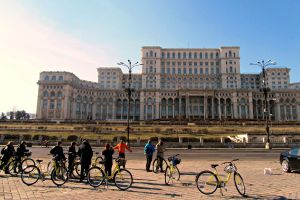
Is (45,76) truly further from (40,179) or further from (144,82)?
(40,179)

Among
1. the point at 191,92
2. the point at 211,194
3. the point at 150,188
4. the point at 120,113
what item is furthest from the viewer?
the point at 120,113

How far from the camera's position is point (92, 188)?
1024 cm

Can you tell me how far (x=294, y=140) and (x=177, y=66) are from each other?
101 metres

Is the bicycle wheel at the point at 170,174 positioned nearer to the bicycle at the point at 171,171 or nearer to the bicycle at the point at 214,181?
the bicycle at the point at 171,171

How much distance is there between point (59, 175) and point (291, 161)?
1348cm

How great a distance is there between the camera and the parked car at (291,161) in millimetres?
14383

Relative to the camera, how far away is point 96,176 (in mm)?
10602

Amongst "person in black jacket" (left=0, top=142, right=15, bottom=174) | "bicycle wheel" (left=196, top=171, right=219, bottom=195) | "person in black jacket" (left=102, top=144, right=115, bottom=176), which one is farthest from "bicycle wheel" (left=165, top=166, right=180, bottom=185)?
"person in black jacket" (left=0, top=142, right=15, bottom=174)

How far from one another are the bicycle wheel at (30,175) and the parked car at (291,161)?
1436 cm

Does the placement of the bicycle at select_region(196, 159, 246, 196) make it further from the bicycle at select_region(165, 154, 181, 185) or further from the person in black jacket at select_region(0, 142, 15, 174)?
the person in black jacket at select_region(0, 142, 15, 174)

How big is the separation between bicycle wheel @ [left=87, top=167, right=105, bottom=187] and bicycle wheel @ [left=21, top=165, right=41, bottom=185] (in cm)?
275

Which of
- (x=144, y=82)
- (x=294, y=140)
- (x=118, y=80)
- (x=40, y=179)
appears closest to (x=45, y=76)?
(x=118, y=80)

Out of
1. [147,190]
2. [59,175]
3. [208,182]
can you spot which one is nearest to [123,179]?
[147,190]

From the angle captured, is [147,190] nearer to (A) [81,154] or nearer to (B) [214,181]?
(B) [214,181]
